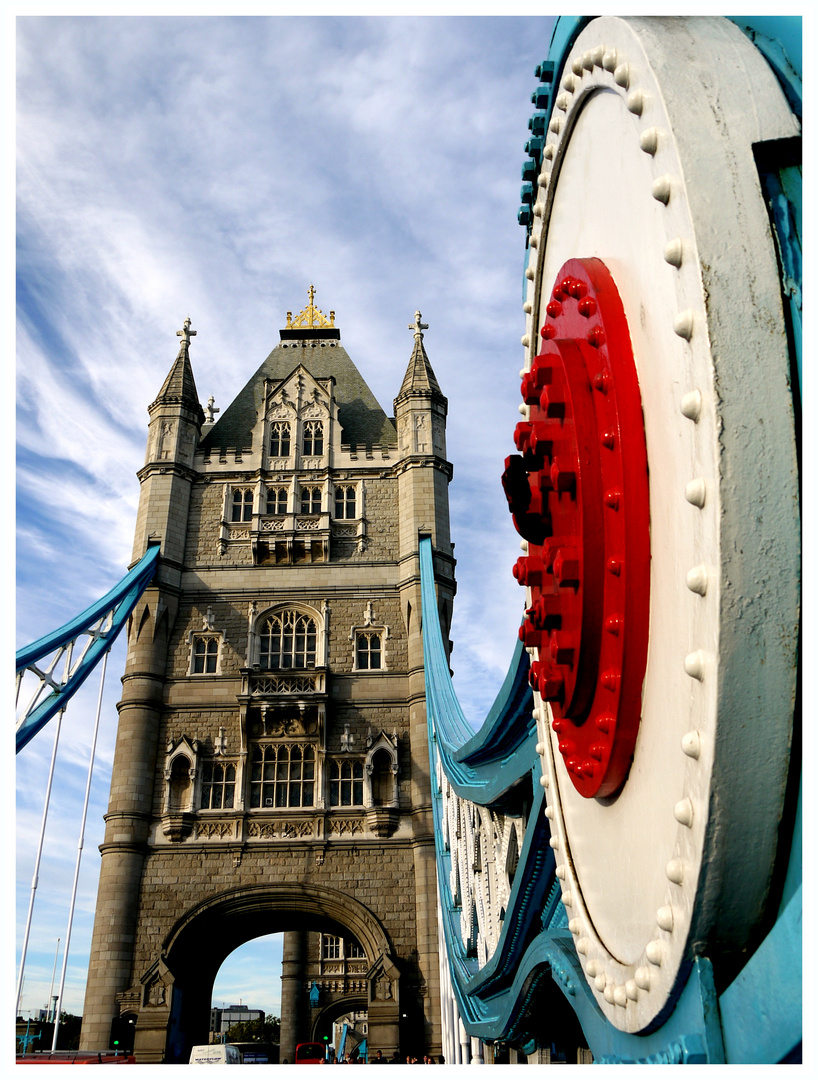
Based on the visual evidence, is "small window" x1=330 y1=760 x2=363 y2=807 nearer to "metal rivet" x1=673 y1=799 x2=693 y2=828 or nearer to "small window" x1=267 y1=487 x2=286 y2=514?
"small window" x1=267 y1=487 x2=286 y2=514

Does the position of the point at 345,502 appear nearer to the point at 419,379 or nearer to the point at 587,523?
the point at 419,379

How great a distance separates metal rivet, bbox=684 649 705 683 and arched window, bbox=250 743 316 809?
67.2 feet

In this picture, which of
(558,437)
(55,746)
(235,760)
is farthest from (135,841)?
(558,437)

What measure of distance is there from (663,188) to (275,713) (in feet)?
68.4

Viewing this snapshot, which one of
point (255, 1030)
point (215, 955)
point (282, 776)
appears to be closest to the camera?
point (282, 776)

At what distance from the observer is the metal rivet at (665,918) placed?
1646 millimetres

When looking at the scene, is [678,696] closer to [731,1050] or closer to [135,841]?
[731,1050]

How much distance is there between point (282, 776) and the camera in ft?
69.7

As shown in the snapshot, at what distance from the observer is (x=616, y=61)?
2.00 meters

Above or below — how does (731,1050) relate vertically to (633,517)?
below

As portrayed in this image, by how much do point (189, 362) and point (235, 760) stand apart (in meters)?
12.2

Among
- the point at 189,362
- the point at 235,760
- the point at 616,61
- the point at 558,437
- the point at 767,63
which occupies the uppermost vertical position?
the point at 189,362

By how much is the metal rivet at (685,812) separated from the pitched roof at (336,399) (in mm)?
24600

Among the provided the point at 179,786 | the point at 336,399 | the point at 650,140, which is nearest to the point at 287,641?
the point at 179,786
